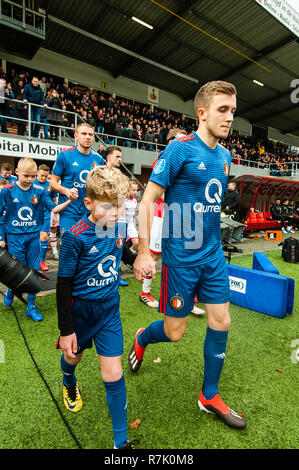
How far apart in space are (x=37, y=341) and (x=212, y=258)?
2.07 meters

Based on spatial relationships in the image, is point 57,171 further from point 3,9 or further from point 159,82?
point 159,82

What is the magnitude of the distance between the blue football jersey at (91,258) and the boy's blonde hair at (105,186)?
168mm

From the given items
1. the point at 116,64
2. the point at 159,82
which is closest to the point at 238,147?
the point at 159,82

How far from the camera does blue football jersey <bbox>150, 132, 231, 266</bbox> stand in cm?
185

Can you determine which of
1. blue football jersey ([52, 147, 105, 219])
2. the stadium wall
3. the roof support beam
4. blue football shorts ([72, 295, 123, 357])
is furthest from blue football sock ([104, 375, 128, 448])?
the stadium wall

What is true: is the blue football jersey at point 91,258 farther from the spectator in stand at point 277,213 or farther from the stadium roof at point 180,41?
the stadium roof at point 180,41

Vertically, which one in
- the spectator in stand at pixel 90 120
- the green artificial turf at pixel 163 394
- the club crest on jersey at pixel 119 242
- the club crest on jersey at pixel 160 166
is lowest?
the green artificial turf at pixel 163 394

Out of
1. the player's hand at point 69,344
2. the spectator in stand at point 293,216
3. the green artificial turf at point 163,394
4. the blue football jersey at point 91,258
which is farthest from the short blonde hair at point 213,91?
the spectator in stand at point 293,216

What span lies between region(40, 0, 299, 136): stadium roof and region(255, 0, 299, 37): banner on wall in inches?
16.4

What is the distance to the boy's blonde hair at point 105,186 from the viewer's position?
1.56 metres

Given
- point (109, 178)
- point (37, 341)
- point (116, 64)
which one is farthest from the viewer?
point (116, 64)

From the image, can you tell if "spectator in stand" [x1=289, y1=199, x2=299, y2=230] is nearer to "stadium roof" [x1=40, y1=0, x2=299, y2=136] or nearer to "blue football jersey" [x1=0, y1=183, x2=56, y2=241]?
"stadium roof" [x1=40, y1=0, x2=299, y2=136]
